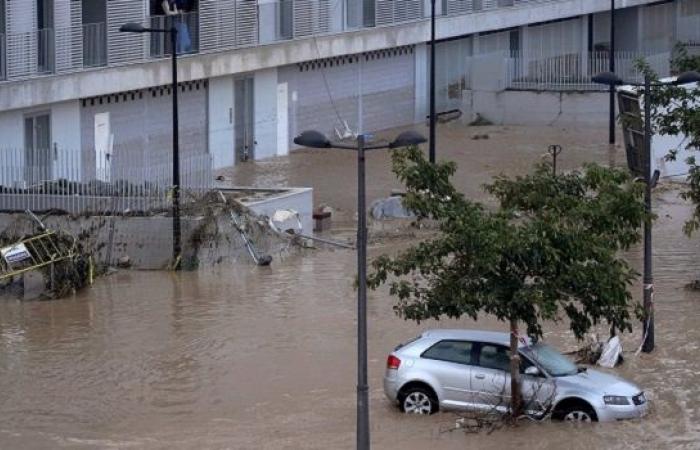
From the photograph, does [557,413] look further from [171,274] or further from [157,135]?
[157,135]

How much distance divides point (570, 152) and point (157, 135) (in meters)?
13.0

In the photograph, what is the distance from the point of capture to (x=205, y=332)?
2878 cm

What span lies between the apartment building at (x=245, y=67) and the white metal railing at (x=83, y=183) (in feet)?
0.34

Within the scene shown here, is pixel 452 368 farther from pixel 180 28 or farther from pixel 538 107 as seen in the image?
pixel 538 107

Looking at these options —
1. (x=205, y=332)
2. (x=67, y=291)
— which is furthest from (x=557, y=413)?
(x=67, y=291)

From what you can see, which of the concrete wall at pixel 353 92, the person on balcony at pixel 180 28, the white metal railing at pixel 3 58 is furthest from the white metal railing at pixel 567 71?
the white metal railing at pixel 3 58

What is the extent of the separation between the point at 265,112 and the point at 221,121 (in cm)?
253

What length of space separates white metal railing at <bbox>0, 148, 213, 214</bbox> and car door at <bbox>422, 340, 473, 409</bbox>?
1345 centimetres

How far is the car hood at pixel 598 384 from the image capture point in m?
21.6

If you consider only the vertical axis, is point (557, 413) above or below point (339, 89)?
below

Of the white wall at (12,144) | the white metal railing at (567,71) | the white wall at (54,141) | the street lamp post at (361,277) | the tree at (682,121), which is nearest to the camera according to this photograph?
the street lamp post at (361,277)

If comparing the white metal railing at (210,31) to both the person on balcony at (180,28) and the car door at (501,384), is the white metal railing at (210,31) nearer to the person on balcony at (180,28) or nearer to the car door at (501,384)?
the person on balcony at (180,28)

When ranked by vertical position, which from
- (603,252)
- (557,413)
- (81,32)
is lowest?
(557,413)

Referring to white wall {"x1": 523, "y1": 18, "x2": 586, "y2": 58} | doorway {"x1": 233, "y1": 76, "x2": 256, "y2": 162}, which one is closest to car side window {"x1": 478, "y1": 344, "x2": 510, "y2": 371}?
doorway {"x1": 233, "y1": 76, "x2": 256, "y2": 162}
